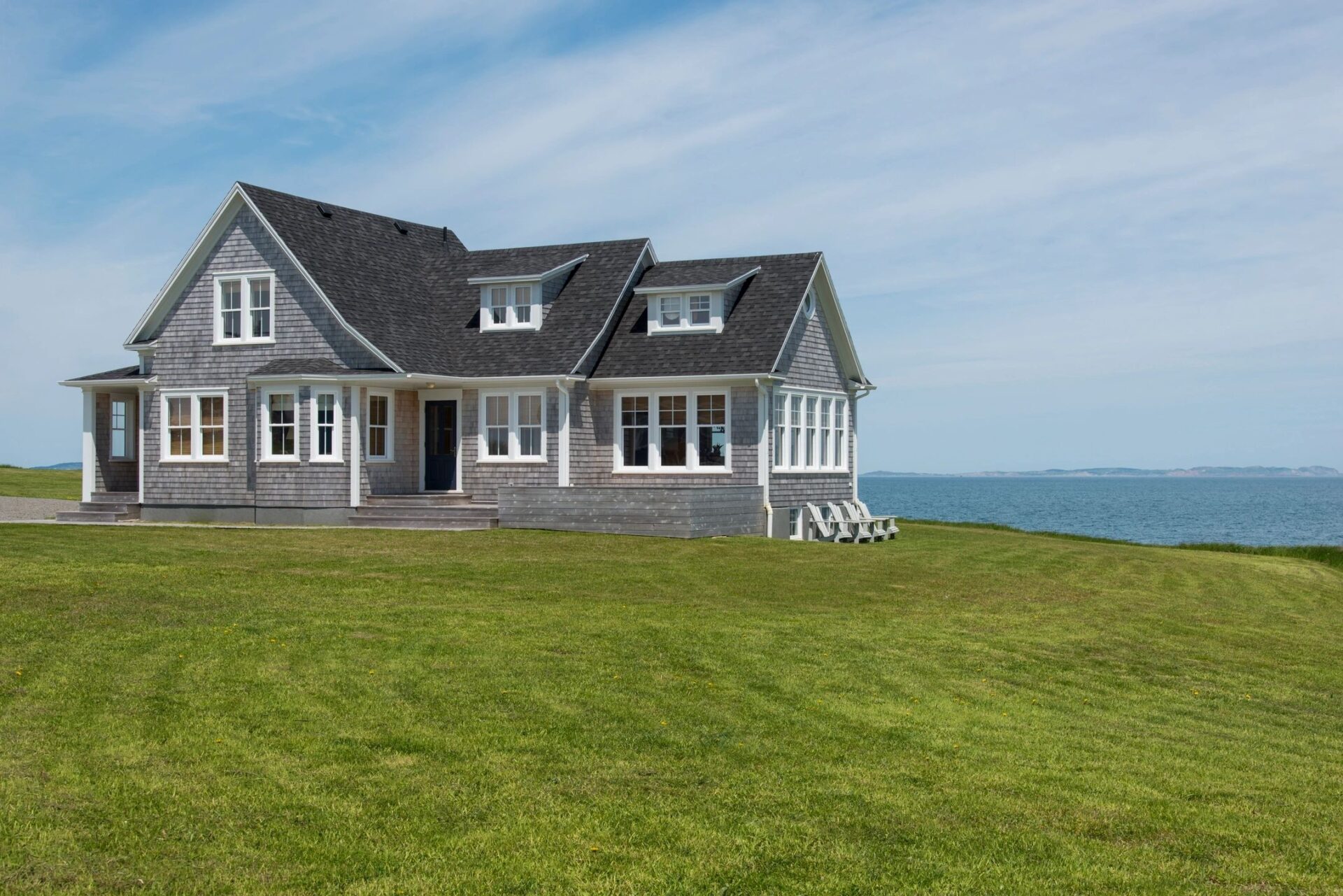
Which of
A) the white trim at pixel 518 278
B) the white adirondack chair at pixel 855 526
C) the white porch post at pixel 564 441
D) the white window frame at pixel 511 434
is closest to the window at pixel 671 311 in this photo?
the white trim at pixel 518 278

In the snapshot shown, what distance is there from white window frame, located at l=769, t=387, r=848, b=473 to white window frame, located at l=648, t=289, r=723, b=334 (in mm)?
2525

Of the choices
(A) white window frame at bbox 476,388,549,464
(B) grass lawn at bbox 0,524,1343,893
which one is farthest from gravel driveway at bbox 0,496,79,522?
(B) grass lawn at bbox 0,524,1343,893

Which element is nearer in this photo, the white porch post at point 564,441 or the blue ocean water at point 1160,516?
the white porch post at point 564,441

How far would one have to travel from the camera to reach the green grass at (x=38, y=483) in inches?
1725

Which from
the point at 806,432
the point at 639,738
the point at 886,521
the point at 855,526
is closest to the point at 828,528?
the point at 855,526

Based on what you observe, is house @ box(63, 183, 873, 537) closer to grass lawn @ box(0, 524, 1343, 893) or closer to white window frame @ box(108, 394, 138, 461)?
white window frame @ box(108, 394, 138, 461)

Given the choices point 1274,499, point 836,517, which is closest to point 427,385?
point 836,517

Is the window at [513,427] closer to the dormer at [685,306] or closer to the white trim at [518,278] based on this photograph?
the white trim at [518,278]

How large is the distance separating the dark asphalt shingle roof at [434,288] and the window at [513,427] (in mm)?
701

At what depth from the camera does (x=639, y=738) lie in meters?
10.1

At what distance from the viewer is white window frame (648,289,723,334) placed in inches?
1286

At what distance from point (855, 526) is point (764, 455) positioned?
3855mm

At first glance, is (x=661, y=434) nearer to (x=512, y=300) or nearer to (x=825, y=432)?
(x=825, y=432)

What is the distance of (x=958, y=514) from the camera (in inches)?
3883
